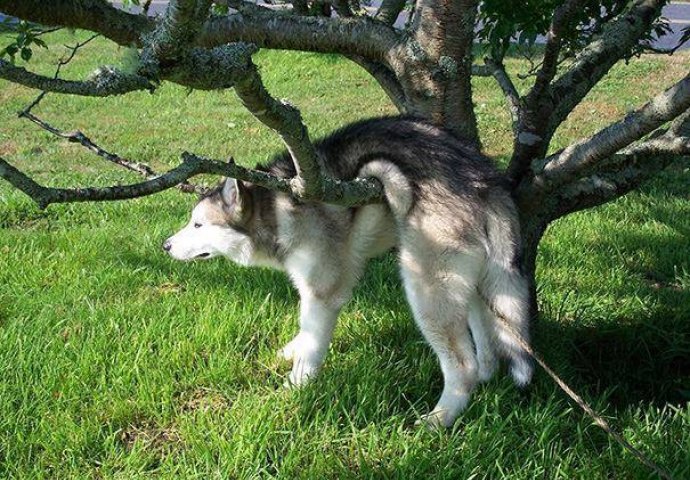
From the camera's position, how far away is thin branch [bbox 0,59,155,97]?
1.33m

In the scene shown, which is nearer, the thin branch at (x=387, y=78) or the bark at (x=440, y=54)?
the bark at (x=440, y=54)

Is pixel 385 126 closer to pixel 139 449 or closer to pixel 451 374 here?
pixel 451 374

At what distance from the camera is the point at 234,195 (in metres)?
3.83

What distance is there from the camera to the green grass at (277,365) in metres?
2.87

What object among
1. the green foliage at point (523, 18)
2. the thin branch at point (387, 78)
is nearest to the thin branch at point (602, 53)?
the green foliage at point (523, 18)

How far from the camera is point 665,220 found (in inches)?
226

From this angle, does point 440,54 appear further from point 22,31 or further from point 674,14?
point 674,14

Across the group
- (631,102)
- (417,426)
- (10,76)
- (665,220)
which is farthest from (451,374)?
(631,102)

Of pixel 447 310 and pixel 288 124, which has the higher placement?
pixel 288 124

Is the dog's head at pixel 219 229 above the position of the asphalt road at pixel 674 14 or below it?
below

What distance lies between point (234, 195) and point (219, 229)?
25 centimetres

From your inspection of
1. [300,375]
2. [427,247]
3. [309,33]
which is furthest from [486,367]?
[309,33]

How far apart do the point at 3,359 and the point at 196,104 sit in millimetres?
7619

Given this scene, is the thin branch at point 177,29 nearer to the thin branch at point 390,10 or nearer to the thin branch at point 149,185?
the thin branch at point 149,185
